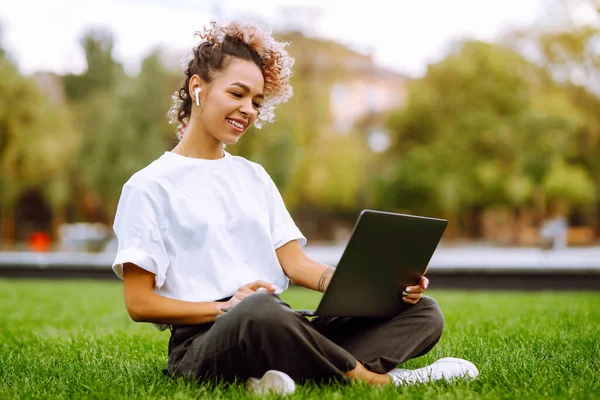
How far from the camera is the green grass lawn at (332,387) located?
2.91 m

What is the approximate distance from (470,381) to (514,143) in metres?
25.5

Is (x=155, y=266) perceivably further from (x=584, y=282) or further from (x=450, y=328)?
(x=584, y=282)

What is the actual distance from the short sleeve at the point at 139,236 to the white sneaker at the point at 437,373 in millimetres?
1156

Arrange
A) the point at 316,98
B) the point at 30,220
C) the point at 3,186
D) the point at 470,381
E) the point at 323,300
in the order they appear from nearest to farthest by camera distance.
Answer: the point at 323,300 < the point at 470,381 < the point at 316,98 < the point at 3,186 < the point at 30,220

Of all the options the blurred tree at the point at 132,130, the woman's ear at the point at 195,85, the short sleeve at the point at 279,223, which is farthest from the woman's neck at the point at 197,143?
the blurred tree at the point at 132,130

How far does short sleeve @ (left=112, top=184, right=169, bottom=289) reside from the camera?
280 centimetres

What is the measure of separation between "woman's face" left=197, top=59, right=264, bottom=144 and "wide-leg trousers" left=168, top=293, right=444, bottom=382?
82 cm

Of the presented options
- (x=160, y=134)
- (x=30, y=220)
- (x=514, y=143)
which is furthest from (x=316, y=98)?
(x=30, y=220)

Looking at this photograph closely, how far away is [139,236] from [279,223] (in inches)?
29.5

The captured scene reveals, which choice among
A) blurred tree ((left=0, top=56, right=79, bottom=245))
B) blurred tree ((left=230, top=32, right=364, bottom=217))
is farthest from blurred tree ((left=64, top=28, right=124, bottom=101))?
blurred tree ((left=230, top=32, right=364, bottom=217))

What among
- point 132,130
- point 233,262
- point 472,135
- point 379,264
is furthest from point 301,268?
point 472,135

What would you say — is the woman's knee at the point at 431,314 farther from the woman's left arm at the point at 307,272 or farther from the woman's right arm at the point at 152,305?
the woman's right arm at the point at 152,305

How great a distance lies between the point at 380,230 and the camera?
109 inches

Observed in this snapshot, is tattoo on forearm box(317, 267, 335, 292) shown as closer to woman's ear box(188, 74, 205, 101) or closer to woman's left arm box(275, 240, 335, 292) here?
woman's left arm box(275, 240, 335, 292)
